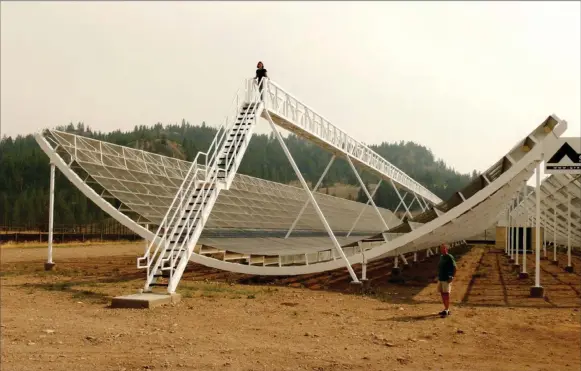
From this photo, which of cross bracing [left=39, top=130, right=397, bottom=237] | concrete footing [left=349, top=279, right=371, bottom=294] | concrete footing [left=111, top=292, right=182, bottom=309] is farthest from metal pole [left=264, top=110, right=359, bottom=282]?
cross bracing [left=39, top=130, right=397, bottom=237]

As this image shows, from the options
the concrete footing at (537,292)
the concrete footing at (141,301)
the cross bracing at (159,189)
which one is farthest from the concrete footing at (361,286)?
the cross bracing at (159,189)

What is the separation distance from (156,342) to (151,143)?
453ft

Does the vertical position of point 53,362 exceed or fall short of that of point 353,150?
it falls short

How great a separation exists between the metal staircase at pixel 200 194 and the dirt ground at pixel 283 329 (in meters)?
1.07

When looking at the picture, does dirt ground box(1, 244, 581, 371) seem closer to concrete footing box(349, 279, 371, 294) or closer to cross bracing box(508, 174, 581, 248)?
concrete footing box(349, 279, 371, 294)

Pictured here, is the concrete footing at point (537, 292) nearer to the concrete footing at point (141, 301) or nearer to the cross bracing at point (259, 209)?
the cross bracing at point (259, 209)

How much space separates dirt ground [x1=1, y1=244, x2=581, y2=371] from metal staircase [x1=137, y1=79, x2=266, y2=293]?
107 cm

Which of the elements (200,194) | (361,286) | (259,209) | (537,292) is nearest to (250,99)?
(200,194)

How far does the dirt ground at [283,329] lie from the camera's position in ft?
26.3

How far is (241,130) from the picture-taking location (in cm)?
1702

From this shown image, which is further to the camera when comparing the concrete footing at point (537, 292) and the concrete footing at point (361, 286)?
the concrete footing at point (361, 286)

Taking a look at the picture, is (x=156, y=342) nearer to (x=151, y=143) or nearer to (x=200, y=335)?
(x=200, y=335)

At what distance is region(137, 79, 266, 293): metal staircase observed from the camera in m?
14.2

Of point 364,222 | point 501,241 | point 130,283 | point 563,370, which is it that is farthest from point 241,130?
point 501,241
